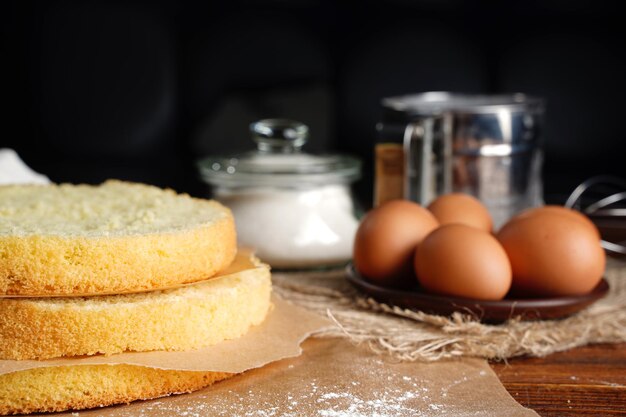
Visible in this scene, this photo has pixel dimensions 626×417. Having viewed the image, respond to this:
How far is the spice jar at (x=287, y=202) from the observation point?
137 cm

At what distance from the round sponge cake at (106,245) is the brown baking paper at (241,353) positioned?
0.08 meters

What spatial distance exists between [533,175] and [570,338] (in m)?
0.48

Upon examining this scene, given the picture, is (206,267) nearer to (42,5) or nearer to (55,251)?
(55,251)

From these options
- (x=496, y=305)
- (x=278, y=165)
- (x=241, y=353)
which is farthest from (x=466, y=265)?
(x=278, y=165)

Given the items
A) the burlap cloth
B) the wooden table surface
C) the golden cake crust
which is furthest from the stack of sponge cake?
the wooden table surface

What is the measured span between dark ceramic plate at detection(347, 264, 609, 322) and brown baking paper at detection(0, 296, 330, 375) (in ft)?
0.43

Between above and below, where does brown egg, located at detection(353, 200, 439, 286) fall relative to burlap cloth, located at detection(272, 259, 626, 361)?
above

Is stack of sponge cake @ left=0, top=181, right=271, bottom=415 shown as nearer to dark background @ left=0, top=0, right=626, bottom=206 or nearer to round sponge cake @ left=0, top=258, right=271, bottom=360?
round sponge cake @ left=0, top=258, right=271, bottom=360

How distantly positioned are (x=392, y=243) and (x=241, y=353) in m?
0.33

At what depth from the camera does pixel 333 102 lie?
2898 millimetres

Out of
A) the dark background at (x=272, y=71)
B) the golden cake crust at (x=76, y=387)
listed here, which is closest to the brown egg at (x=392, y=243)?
the golden cake crust at (x=76, y=387)

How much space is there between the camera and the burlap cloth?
1.00 metres

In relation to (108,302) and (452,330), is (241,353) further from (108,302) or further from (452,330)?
(452,330)

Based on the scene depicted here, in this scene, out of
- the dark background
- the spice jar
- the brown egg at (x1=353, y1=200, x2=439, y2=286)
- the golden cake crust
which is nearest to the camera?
the golden cake crust
